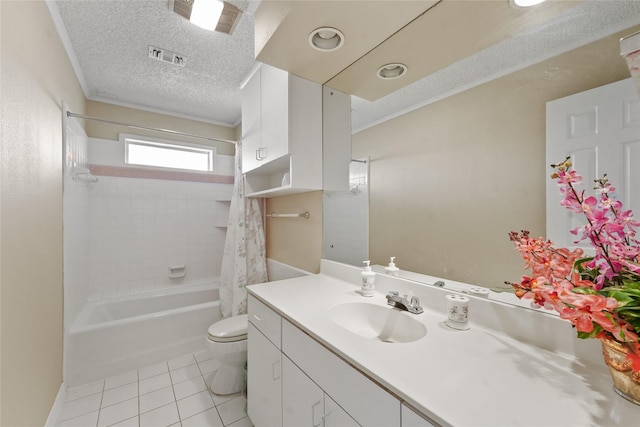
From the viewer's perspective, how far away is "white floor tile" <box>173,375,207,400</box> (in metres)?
1.79

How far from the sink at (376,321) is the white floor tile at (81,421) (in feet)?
5.68

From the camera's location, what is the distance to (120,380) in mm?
1942

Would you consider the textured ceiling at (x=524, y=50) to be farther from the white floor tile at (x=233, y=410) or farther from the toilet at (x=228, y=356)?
the white floor tile at (x=233, y=410)

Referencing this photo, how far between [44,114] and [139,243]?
1.65 metres

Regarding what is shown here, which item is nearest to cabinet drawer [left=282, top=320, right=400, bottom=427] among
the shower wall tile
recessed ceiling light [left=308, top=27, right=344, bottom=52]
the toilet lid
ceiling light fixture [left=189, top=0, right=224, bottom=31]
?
the toilet lid

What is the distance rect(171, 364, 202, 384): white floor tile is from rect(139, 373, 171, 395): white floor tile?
4 centimetres

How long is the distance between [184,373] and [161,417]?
0.45 m

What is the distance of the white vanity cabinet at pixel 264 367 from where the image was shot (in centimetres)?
116

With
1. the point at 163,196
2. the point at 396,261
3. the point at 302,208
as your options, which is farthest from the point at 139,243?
the point at 396,261

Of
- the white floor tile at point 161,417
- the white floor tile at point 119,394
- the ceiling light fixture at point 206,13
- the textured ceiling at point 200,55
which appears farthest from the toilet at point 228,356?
the ceiling light fixture at point 206,13

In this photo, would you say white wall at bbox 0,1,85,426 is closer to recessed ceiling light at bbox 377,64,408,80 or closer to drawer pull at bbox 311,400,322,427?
drawer pull at bbox 311,400,322,427

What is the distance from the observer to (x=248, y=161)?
6.76 feet

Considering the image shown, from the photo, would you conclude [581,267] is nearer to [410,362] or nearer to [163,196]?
[410,362]

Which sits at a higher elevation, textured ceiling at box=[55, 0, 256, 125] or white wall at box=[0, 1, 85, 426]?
→ textured ceiling at box=[55, 0, 256, 125]
